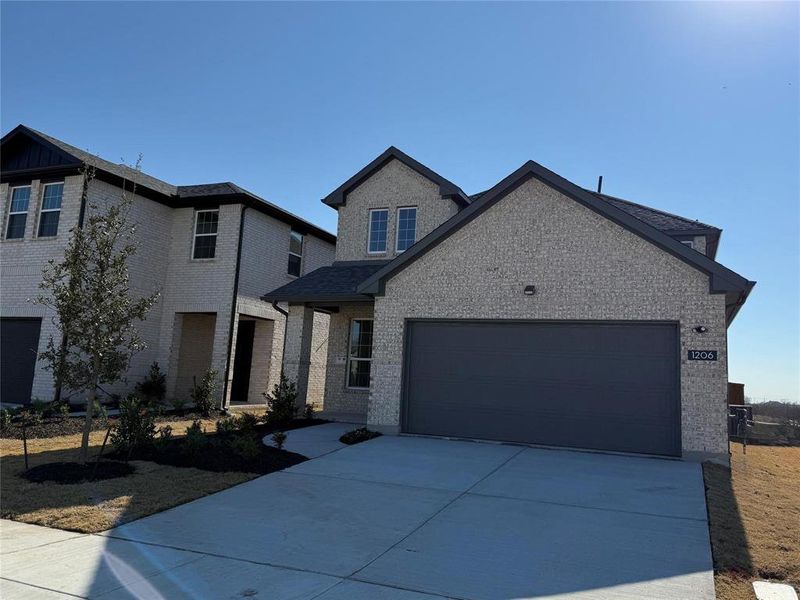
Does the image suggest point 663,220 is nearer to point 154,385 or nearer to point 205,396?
point 205,396

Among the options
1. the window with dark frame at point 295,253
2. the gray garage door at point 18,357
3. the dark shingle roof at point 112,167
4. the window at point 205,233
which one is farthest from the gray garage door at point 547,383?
the gray garage door at point 18,357

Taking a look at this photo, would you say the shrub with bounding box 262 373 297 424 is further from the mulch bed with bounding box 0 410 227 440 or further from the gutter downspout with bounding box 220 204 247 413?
the gutter downspout with bounding box 220 204 247 413

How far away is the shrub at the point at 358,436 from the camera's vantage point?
12.5 metres

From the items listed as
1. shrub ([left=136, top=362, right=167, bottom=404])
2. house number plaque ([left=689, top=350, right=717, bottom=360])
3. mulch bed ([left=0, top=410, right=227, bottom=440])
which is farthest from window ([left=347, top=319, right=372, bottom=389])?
house number plaque ([left=689, top=350, right=717, bottom=360])

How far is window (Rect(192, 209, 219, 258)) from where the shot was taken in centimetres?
1967

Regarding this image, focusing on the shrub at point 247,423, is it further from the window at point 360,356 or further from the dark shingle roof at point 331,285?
the window at point 360,356

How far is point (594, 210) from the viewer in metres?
12.2

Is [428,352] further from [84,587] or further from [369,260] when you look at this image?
[84,587]

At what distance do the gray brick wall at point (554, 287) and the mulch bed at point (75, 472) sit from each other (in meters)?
5.72

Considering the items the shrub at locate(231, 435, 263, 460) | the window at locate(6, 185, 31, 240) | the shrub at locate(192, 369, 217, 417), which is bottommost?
the shrub at locate(231, 435, 263, 460)

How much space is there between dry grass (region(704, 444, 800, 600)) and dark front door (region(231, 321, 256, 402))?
15507 mm

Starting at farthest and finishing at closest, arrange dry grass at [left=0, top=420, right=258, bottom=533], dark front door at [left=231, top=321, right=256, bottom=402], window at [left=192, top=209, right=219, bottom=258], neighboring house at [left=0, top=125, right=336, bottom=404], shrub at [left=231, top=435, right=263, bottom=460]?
dark front door at [left=231, top=321, right=256, bottom=402] → window at [left=192, top=209, right=219, bottom=258] → neighboring house at [left=0, top=125, right=336, bottom=404] → shrub at [left=231, top=435, right=263, bottom=460] → dry grass at [left=0, top=420, right=258, bottom=533]

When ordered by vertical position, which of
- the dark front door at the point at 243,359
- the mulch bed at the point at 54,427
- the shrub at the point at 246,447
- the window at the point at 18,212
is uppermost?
the window at the point at 18,212

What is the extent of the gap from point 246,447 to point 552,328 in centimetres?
651
